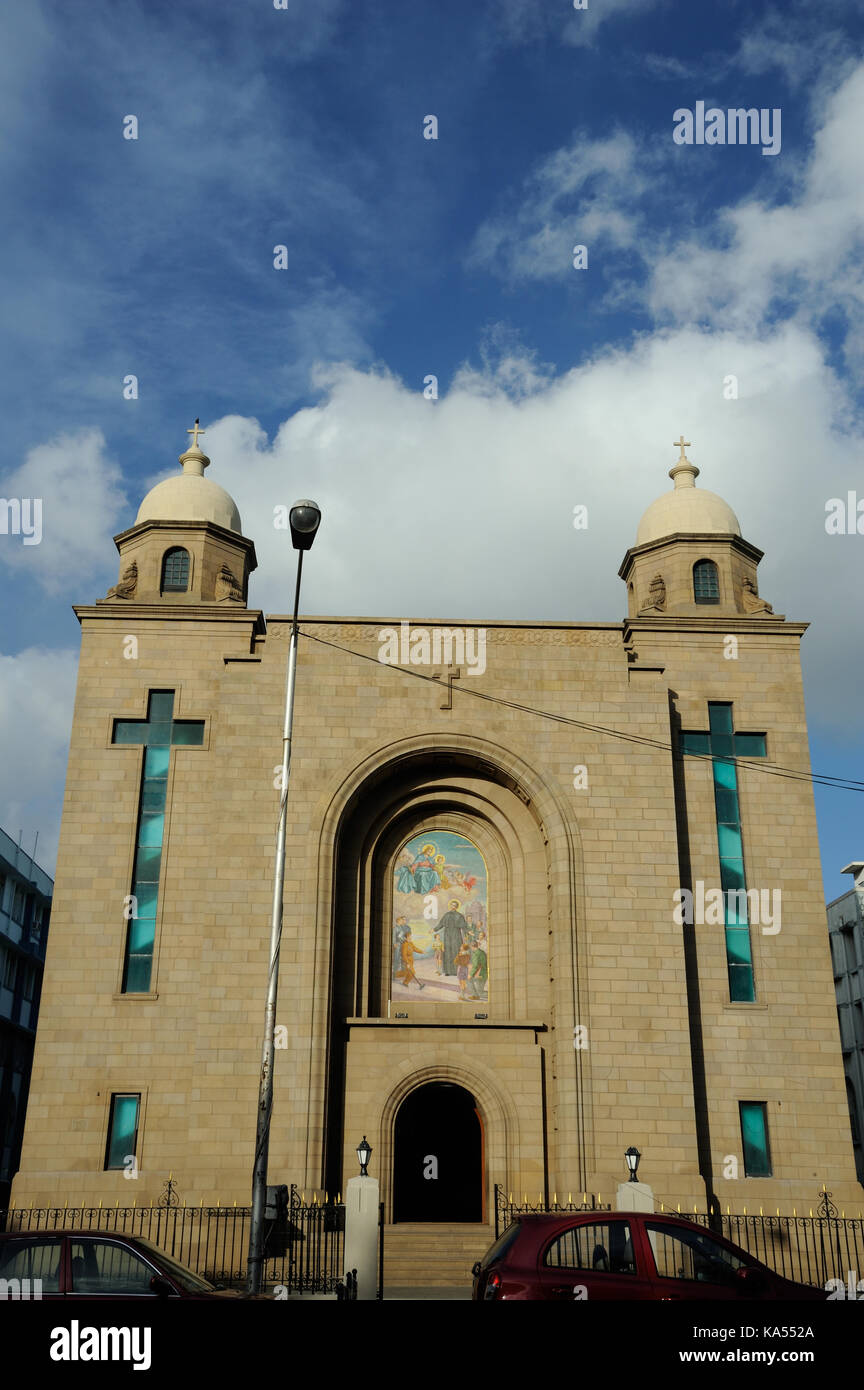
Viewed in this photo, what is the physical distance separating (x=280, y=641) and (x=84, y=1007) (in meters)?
10.3

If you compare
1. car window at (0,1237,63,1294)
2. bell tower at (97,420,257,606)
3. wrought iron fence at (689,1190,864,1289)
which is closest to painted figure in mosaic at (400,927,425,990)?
wrought iron fence at (689,1190,864,1289)

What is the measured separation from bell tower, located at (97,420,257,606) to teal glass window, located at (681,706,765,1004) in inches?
529

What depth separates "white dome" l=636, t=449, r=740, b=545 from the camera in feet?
108

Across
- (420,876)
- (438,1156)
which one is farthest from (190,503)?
(438,1156)

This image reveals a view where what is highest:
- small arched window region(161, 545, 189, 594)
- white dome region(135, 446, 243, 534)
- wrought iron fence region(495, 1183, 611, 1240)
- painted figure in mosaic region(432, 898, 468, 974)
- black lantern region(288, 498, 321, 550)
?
white dome region(135, 446, 243, 534)

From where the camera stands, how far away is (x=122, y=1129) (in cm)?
2584

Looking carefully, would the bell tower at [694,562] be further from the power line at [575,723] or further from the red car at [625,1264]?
the red car at [625,1264]

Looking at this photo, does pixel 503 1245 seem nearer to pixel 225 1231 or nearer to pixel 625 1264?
pixel 625 1264

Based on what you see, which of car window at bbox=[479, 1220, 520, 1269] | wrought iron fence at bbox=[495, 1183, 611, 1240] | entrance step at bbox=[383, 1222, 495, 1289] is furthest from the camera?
wrought iron fence at bbox=[495, 1183, 611, 1240]

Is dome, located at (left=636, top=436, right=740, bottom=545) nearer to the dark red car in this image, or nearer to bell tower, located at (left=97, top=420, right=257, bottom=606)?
bell tower, located at (left=97, top=420, right=257, bottom=606)

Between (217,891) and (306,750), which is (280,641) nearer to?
(306,750)

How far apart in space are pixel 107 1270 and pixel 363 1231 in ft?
34.2

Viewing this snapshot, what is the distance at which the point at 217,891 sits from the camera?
27047 mm
